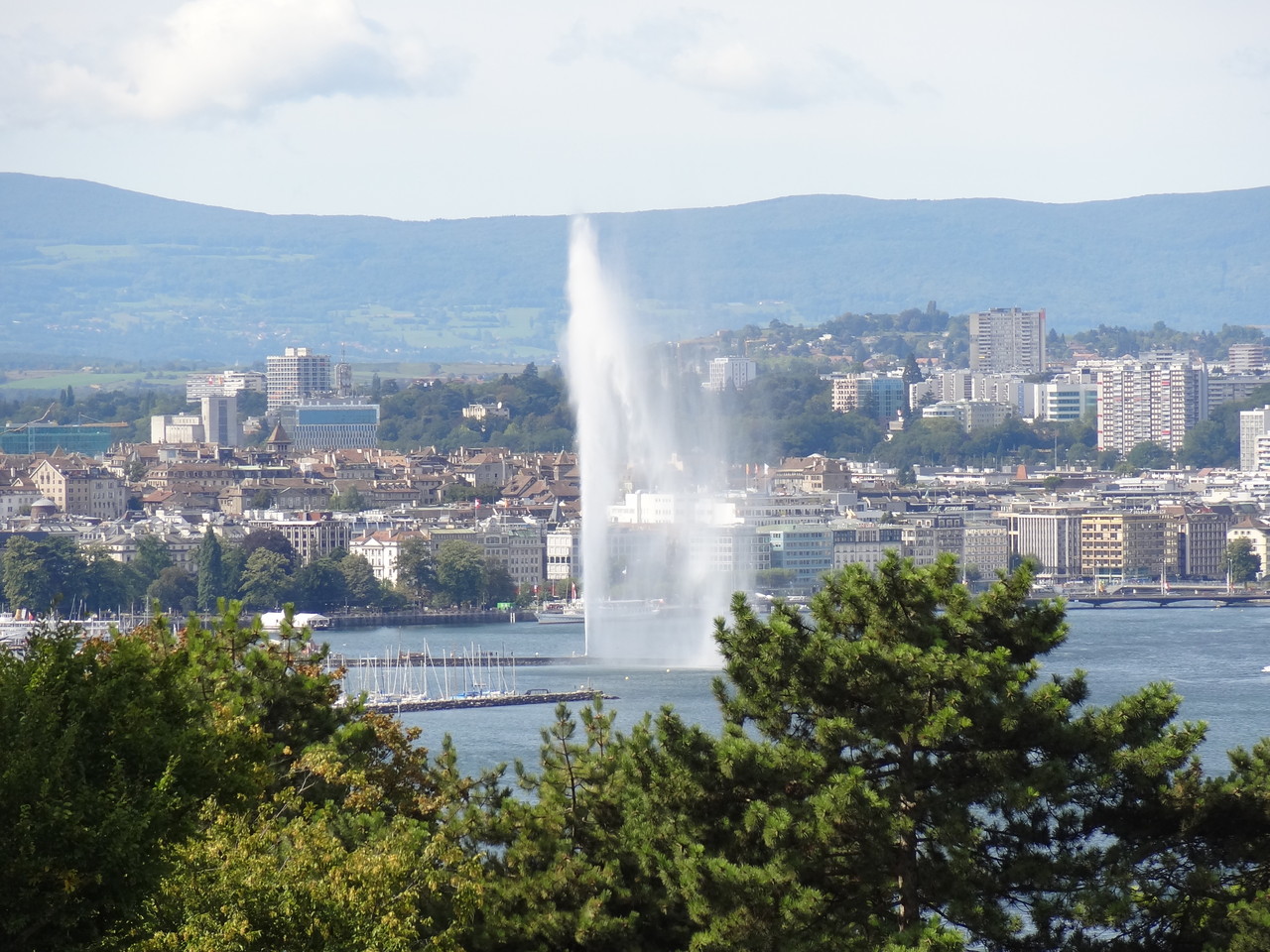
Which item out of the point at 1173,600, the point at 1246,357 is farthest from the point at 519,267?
the point at 1173,600

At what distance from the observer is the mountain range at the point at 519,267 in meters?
142

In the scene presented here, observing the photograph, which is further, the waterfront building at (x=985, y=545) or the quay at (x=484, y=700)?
the waterfront building at (x=985, y=545)

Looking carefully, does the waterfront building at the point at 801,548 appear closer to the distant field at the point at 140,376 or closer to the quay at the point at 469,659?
the quay at the point at 469,659

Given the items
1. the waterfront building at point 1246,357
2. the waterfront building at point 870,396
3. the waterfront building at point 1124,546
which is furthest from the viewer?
the waterfront building at point 1246,357

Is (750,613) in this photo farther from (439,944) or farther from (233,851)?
(233,851)

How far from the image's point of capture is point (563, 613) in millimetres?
40000

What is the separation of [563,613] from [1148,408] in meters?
38.1

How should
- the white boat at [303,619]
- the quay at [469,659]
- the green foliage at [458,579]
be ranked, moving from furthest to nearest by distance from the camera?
the green foliage at [458,579] < the white boat at [303,619] < the quay at [469,659]

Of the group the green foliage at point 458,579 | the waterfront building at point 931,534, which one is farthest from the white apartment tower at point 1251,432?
the green foliage at point 458,579

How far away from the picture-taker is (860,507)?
170ft

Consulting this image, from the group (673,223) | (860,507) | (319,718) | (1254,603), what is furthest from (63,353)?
(319,718)

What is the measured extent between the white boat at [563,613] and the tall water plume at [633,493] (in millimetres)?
975

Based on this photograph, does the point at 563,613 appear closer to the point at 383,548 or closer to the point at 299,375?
the point at 383,548

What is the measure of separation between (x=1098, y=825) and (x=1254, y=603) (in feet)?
122
